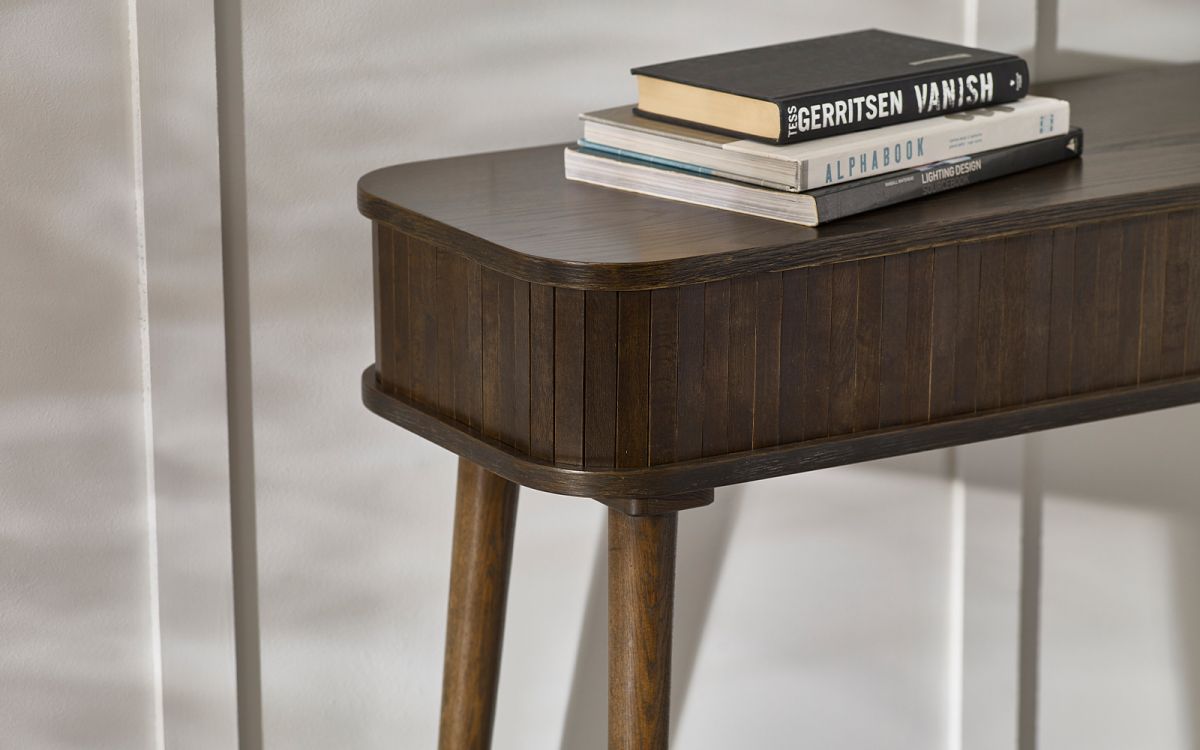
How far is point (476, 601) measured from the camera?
1.10 m

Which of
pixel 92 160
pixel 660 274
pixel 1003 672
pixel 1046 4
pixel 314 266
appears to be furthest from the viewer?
pixel 1003 672

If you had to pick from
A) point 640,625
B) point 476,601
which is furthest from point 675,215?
point 476,601

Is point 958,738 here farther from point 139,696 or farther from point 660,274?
point 660,274

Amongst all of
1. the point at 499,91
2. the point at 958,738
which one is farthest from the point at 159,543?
the point at 958,738

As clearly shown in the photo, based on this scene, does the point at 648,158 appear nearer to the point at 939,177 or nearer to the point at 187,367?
the point at 939,177

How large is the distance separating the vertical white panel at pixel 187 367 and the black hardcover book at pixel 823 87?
0.34m

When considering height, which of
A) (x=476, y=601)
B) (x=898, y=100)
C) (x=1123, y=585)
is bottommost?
(x=1123, y=585)

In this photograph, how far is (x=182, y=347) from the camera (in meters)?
1.14

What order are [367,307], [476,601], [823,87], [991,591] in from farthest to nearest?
[991,591]
[367,307]
[476,601]
[823,87]

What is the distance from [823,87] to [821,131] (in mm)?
31

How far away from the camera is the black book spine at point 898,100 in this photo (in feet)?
2.95

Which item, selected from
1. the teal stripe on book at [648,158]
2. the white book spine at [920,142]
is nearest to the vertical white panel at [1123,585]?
the white book spine at [920,142]

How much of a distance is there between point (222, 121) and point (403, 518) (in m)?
0.35

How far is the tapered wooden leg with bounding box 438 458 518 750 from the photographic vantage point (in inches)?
43.1
